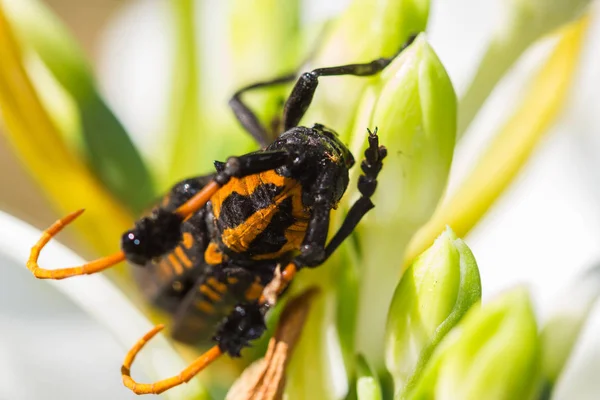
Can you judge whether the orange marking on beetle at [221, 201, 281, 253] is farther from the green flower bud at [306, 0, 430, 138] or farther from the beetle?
the green flower bud at [306, 0, 430, 138]

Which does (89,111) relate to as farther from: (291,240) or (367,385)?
(367,385)

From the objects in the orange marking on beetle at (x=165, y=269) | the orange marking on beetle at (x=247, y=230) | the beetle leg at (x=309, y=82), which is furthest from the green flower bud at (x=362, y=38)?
the orange marking on beetle at (x=165, y=269)

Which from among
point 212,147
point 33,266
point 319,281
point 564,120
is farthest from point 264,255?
point 564,120

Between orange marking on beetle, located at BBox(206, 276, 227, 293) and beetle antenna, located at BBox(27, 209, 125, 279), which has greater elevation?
beetle antenna, located at BBox(27, 209, 125, 279)

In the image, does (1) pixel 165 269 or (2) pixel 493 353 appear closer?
(2) pixel 493 353

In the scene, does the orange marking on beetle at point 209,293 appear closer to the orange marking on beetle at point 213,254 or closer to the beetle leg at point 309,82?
the orange marking on beetle at point 213,254

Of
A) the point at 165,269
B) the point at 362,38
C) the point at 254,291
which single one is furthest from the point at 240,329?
the point at 362,38

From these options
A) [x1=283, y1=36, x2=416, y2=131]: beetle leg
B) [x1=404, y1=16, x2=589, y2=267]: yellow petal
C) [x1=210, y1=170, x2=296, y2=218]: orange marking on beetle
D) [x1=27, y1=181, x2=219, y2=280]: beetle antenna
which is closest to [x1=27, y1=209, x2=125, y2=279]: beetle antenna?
[x1=27, y1=181, x2=219, y2=280]: beetle antenna
